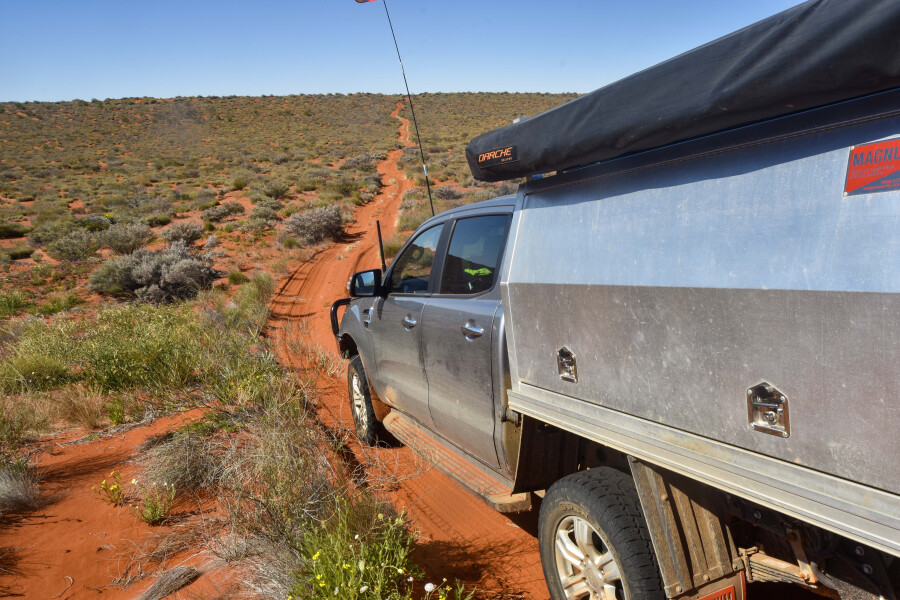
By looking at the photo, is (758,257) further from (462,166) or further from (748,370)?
(462,166)

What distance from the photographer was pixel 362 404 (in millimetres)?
5262

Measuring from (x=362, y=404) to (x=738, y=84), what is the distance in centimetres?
436

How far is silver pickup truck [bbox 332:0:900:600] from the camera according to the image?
1359mm

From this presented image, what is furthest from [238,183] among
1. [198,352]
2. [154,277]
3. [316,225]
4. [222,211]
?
[198,352]

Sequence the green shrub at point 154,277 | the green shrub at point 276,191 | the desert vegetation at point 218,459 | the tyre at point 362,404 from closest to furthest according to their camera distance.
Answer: the desert vegetation at point 218,459, the tyre at point 362,404, the green shrub at point 154,277, the green shrub at point 276,191

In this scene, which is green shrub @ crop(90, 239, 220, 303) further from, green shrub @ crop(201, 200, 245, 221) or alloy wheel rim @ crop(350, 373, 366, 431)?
alloy wheel rim @ crop(350, 373, 366, 431)

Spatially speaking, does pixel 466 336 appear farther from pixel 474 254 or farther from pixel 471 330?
pixel 474 254

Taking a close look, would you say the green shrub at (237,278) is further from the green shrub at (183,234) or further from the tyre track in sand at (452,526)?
the tyre track in sand at (452,526)

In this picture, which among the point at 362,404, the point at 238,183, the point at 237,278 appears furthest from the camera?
the point at 238,183

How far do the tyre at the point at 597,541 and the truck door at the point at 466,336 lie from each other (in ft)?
2.01

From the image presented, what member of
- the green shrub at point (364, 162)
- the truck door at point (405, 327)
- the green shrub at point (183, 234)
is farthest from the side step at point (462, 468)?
the green shrub at point (364, 162)

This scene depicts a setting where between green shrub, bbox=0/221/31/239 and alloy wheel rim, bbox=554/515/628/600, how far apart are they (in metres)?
25.1

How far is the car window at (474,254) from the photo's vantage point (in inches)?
129

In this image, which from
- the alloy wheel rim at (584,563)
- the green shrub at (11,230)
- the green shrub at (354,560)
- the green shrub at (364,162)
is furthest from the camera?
the green shrub at (364,162)
